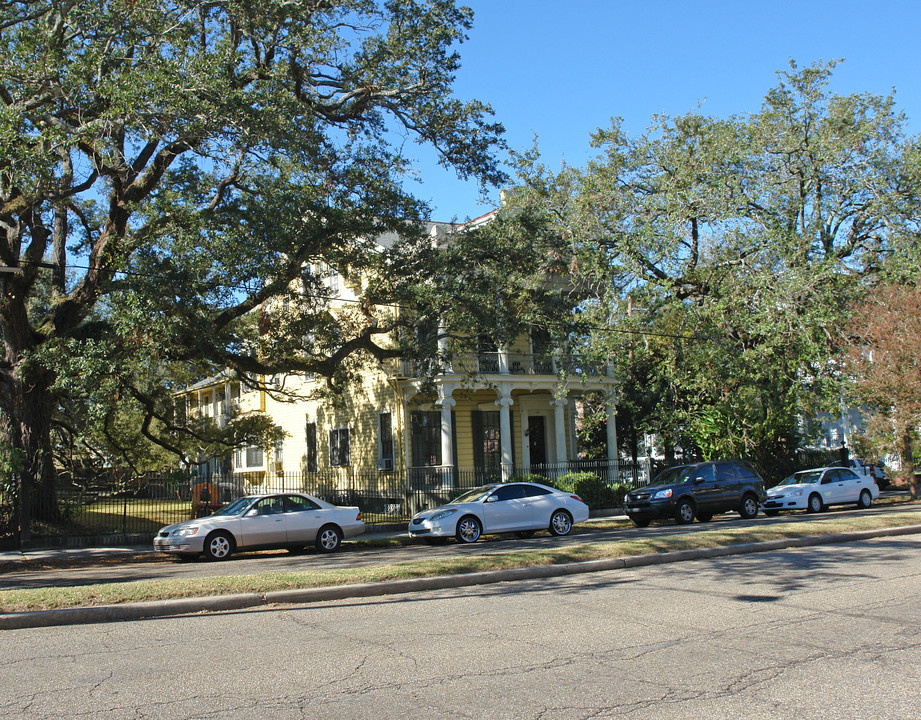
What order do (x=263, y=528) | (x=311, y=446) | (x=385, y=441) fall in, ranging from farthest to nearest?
(x=311, y=446) < (x=385, y=441) < (x=263, y=528)

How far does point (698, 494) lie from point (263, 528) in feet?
39.6

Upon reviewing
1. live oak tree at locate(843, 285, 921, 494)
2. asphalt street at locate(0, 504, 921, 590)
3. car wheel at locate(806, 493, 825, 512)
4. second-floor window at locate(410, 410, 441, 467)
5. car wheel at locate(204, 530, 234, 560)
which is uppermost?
live oak tree at locate(843, 285, 921, 494)

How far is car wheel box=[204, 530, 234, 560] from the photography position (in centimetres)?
1567

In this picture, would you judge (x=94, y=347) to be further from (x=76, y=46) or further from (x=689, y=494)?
(x=689, y=494)

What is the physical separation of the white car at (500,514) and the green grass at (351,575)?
4.47 meters

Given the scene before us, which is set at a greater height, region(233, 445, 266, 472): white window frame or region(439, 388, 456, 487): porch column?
region(439, 388, 456, 487): porch column

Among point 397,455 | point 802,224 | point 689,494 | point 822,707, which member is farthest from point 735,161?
point 822,707

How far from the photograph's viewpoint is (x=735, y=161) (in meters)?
28.6

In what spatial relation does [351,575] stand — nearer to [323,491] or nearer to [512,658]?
[512,658]

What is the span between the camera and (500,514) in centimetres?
1808

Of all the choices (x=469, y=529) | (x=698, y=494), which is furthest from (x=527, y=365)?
(x=469, y=529)

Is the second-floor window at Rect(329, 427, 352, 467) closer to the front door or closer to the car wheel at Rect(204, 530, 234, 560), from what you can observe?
the front door

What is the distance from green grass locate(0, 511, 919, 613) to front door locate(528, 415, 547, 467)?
16.9 m

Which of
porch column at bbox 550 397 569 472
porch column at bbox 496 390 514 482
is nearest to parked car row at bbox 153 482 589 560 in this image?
porch column at bbox 496 390 514 482
